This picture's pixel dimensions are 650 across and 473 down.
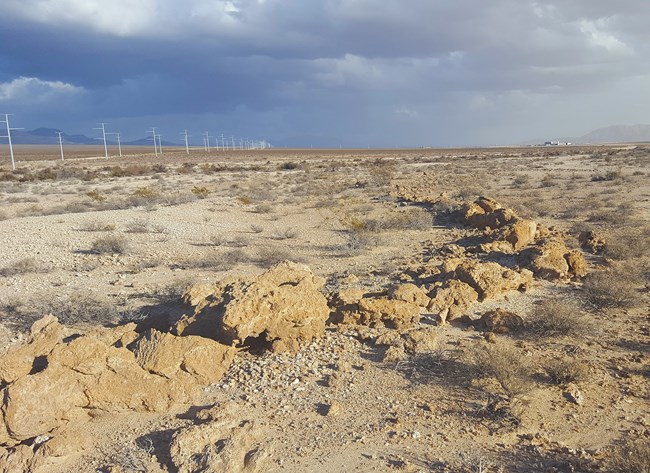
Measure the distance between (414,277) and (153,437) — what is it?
20.2 feet

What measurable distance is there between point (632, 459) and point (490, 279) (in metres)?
4.63

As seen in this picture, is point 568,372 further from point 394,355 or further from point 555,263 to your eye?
point 555,263

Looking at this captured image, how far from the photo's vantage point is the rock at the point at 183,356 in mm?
Result: 5906

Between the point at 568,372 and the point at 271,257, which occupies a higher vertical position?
the point at 271,257

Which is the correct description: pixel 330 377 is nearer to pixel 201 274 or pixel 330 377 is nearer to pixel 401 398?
pixel 401 398

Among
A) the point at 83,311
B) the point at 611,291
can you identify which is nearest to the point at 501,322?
the point at 611,291

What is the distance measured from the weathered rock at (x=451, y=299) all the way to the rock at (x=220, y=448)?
12.5 feet

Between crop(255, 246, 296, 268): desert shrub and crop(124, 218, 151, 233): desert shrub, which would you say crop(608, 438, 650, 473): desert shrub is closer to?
crop(255, 246, 296, 268): desert shrub

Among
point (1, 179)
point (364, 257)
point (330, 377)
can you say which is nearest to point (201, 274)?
point (364, 257)

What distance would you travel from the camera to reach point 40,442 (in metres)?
5.01

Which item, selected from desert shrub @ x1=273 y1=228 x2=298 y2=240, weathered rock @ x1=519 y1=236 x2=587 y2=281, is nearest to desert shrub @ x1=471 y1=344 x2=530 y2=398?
weathered rock @ x1=519 y1=236 x2=587 y2=281

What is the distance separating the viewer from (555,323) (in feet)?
23.4

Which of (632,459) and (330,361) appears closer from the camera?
(632,459)

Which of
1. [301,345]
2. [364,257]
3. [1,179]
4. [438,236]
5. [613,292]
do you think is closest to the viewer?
[301,345]
